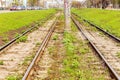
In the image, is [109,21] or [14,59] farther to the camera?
[109,21]

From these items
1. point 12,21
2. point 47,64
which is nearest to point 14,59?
point 47,64

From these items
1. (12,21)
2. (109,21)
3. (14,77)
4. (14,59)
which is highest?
(14,77)

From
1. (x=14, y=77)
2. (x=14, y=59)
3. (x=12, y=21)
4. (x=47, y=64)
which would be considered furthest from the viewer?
(x=12, y=21)

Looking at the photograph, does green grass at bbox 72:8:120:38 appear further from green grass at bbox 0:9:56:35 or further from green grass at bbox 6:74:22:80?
green grass at bbox 6:74:22:80

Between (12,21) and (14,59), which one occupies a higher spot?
(14,59)

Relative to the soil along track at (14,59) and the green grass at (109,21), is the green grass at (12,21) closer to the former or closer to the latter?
the soil along track at (14,59)

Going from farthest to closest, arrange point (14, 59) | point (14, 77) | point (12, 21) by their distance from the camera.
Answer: point (12, 21)
point (14, 59)
point (14, 77)

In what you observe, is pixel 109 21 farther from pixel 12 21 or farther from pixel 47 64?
pixel 47 64

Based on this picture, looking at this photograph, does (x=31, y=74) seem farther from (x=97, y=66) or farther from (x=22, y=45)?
(x=22, y=45)

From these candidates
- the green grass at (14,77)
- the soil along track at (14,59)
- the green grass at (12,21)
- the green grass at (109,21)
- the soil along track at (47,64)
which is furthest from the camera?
the green grass at (109,21)

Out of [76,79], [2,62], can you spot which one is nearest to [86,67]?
[76,79]

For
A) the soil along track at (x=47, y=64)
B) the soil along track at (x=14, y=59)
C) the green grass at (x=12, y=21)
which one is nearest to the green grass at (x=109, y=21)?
the green grass at (x=12, y=21)

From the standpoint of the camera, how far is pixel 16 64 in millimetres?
13039

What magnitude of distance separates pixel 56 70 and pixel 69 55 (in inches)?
125
